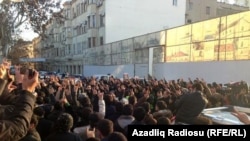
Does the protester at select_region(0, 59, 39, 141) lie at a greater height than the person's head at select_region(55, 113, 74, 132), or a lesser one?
greater

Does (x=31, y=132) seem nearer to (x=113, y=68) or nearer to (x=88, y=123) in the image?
(x=88, y=123)

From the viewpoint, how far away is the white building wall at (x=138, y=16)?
45000 mm

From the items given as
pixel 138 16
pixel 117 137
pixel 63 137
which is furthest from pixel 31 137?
pixel 138 16

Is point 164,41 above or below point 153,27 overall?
below

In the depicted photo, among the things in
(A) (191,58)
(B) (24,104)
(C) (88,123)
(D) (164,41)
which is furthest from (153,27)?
(B) (24,104)

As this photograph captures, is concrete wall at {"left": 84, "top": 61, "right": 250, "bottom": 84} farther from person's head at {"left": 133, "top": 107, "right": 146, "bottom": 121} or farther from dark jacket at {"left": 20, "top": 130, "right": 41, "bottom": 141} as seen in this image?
dark jacket at {"left": 20, "top": 130, "right": 41, "bottom": 141}

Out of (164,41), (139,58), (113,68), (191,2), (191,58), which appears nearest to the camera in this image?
(191,58)

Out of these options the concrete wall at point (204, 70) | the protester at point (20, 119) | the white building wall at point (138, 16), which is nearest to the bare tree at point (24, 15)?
the concrete wall at point (204, 70)

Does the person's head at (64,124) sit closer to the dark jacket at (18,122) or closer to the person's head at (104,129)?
the person's head at (104,129)

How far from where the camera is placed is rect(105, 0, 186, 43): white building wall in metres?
45.0

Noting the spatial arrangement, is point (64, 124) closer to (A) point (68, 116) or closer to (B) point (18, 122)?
(A) point (68, 116)

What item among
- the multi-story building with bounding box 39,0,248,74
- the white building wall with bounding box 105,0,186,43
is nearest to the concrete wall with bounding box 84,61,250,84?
the multi-story building with bounding box 39,0,248,74

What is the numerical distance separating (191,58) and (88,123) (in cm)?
2145

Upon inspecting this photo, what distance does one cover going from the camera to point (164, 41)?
3050cm
